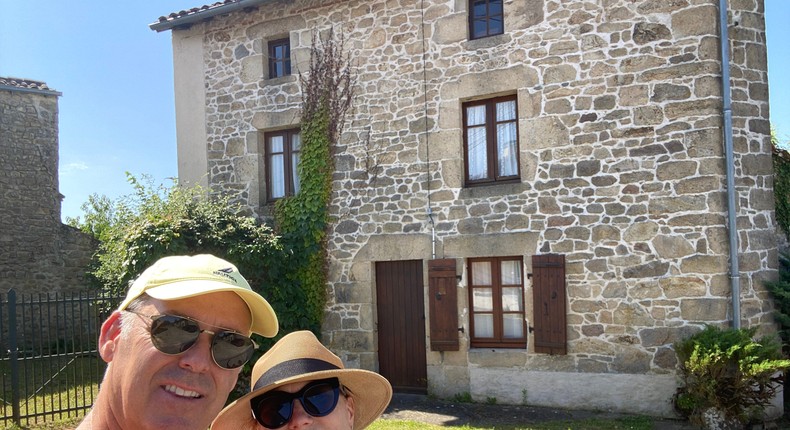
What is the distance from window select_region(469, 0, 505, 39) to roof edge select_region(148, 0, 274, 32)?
3322 mm

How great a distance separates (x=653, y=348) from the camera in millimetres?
8031

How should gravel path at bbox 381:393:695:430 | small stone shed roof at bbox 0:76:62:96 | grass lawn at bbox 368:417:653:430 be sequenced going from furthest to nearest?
small stone shed roof at bbox 0:76:62:96
gravel path at bbox 381:393:695:430
grass lawn at bbox 368:417:653:430

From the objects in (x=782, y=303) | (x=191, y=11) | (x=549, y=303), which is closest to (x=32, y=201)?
(x=191, y=11)

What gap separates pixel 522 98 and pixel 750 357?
164 inches

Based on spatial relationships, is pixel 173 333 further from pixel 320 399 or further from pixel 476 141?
pixel 476 141

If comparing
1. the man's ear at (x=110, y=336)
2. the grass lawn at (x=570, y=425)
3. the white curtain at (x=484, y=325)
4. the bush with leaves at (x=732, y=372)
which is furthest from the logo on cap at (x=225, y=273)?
the white curtain at (x=484, y=325)

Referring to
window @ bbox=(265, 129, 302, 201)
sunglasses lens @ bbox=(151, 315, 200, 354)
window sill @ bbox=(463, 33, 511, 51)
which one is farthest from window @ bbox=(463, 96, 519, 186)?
sunglasses lens @ bbox=(151, 315, 200, 354)

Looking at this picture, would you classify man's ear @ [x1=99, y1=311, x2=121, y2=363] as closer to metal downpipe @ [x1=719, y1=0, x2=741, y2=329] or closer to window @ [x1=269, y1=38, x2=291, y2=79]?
metal downpipe @ [x1=719, y1=0, x2=741, y2=329]

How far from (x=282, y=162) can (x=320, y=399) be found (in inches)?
353

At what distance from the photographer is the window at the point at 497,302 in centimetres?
894

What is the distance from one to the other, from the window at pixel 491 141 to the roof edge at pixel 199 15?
3.90 metres

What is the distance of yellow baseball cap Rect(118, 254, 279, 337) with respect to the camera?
5.32 ft

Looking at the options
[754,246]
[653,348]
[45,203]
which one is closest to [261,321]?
[653,348]

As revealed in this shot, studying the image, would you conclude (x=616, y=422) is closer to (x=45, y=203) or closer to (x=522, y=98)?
(x=522, y=98)
